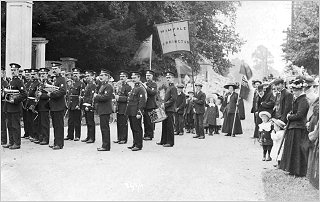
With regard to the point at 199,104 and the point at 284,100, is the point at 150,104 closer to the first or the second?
the point at 199,104

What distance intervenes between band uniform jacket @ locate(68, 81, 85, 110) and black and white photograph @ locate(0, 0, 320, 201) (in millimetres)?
29

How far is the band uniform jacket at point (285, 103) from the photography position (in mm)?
9092

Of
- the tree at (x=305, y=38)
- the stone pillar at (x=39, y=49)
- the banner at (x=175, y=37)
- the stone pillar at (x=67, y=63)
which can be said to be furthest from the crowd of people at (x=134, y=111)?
the stone pillar at (x=67, y=63)

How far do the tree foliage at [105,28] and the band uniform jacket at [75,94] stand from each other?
30.0 feet

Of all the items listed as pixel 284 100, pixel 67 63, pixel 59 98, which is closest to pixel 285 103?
pixel 284 100

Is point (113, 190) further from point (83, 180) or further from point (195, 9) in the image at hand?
point (195, 9)

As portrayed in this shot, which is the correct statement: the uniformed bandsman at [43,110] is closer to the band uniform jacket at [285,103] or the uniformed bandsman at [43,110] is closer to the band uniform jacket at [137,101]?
the band uniform jacket at [137,101]

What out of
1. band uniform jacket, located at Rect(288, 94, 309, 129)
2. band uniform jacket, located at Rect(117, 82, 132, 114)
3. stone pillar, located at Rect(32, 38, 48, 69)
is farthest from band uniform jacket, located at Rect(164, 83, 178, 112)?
stone pillar, located at Rect(32, 38, 48, 69)

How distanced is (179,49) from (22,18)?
605cm

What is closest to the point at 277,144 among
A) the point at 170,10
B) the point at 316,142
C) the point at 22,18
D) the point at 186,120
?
the point at 316,142

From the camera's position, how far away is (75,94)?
1234 centimetres

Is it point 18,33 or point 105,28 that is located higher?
point 105,28

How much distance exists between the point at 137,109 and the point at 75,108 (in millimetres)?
2396

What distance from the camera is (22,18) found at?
15672 mm
